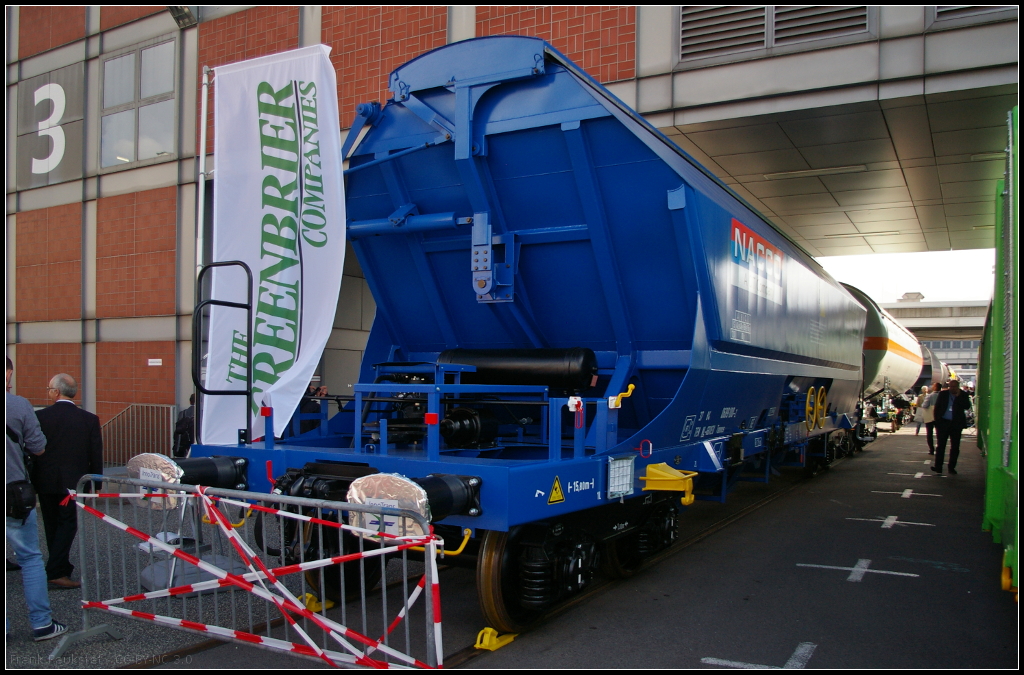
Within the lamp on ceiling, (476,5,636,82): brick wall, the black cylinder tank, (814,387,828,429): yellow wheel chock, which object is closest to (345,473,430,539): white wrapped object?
the black cylinder tank

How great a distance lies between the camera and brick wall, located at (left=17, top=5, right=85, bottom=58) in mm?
14609

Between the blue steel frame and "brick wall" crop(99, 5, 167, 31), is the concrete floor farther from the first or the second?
"brick wall" crop(99, 5, 167, 31)

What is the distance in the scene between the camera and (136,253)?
44.5ft

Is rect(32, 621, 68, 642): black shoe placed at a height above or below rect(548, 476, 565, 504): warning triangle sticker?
below

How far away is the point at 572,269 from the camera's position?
553cm

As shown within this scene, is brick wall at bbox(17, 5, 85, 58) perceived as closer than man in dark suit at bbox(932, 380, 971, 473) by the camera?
No

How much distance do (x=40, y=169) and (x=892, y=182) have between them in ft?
52.2

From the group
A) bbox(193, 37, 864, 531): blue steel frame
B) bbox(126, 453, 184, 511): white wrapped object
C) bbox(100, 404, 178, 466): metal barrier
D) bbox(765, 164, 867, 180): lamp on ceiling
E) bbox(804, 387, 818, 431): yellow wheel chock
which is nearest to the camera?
bbox(126, 453, 184, 511): white wrapped object

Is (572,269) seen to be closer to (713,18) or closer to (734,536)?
(734,536)

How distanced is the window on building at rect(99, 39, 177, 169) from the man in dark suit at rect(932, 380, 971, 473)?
46.0 feet

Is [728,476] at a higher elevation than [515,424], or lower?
lower

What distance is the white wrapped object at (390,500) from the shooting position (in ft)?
11.8

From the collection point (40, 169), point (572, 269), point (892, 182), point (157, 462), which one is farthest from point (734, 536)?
point (40, 169)

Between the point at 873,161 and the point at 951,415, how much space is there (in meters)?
4.58
